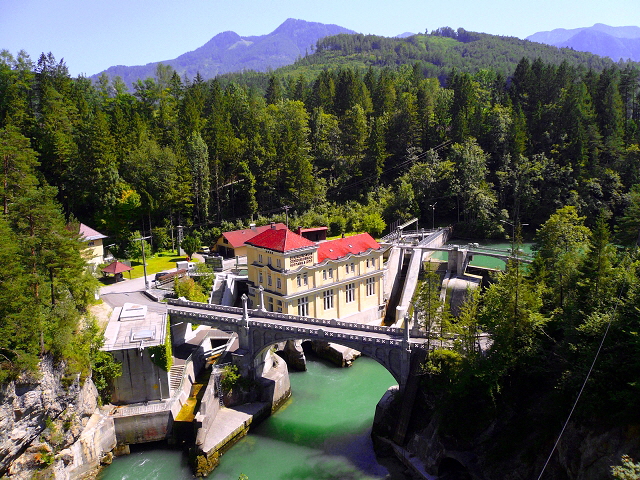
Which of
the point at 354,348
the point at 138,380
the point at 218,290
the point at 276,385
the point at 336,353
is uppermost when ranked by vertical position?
the point at 354,348

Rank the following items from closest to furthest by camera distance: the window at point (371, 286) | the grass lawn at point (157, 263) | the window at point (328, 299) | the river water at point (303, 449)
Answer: the river water at point (303, 449) < the window at point (328, 299) < the window at point (371, 286) < the grass lawn at point (157, 263)

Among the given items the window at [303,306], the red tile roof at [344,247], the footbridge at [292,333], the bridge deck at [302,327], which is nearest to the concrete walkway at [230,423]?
the footbridge at [292,333]

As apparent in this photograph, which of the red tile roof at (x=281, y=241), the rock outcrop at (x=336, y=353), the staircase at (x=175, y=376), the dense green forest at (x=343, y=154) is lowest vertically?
the rock outcrop at (x=336, y=353)

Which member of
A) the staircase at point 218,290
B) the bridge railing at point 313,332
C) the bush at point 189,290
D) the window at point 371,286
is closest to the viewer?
the bridge railing at point 313,332

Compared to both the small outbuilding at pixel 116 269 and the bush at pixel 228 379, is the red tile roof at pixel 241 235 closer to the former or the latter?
the small outbuilding at pixel 116 269

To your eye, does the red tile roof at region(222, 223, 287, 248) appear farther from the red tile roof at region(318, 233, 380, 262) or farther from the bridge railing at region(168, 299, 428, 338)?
the bridge railing at region(168, 299, 428, 338)

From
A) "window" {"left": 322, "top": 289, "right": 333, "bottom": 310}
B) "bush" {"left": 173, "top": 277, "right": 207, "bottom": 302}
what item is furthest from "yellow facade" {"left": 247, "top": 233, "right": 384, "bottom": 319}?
"bush" {"left": 173, "top": 277, "right": 207, "bottom": 302}

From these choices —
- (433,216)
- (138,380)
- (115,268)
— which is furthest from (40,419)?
(433,216)

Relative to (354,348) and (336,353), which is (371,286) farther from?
(354,348)
